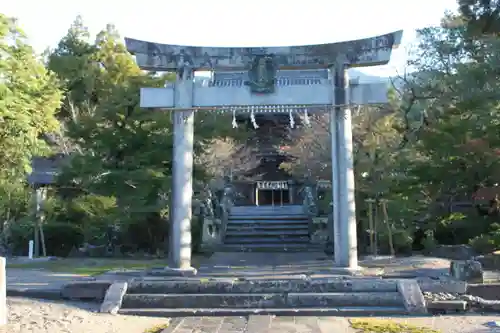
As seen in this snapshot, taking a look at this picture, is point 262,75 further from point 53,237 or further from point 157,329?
point 53,237

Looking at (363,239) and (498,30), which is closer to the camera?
(498,30)

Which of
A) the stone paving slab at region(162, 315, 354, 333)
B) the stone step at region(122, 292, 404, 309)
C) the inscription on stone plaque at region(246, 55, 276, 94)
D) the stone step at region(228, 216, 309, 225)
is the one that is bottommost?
the stone paving slab at region(162, 315, 354, 333)

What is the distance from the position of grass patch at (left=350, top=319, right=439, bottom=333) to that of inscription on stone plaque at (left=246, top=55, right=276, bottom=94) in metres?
5.40

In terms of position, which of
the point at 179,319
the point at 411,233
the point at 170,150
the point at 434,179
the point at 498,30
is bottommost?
the point at 179,319

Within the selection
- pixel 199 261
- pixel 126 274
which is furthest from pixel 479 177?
pixel 126 274

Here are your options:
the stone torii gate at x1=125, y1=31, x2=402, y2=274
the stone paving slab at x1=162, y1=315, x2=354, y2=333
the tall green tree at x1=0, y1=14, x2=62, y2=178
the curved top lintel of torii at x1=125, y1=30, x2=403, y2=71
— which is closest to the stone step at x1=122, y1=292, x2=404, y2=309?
the stone paving slab at x1=162, y1=315, x2=354, y2=333

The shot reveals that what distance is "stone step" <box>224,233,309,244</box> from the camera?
57.2ft

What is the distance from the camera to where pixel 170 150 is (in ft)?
53.5

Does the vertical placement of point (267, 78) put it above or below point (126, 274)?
above

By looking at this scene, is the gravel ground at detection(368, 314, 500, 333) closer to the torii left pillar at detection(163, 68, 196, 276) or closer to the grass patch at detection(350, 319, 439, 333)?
the grass patch at detection(350, 319, 439, 333)

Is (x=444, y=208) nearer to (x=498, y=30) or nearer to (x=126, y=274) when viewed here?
(x=498, y=30)

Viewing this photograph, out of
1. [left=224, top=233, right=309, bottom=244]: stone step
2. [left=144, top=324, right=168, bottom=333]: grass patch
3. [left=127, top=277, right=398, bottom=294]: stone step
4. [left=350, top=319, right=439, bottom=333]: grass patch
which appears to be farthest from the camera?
[left=224, top=233, right=309, bottom=244]: stone step

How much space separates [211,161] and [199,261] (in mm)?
9973

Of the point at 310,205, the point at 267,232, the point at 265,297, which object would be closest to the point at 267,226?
the point at 267,232
